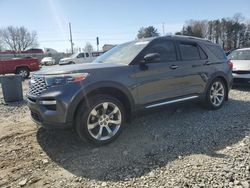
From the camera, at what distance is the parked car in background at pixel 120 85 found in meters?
3.80

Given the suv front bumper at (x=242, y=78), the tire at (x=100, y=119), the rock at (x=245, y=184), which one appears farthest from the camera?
the suv front bumper at (x=242, y=78)

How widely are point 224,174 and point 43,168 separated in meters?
2.44

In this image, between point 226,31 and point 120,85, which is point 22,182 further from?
point 226,31

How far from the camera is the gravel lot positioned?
3.17m

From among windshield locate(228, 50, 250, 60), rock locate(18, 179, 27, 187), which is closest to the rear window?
windshield locate(228, 50, 250, 60)

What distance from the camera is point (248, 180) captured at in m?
3.06

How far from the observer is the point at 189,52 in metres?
5.50

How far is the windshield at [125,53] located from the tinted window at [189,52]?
96 cm

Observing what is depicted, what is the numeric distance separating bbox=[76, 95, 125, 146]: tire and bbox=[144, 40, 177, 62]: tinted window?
52.9 inches

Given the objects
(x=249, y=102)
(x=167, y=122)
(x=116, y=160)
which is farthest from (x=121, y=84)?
(x=249, y=102)

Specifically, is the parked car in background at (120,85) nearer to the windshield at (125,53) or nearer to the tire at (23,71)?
the windshield at (125,53)

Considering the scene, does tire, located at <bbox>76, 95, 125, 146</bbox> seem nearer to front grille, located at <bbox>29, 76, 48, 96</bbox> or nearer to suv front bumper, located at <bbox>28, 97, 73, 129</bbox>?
suv front bumper, located at <bbox>28, 97, 73, 129</bbox>

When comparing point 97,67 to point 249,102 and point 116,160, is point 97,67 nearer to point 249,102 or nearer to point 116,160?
point 116,160

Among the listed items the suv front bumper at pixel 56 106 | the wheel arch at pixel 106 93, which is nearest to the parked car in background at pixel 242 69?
the wheel arch at pixel 106 93
